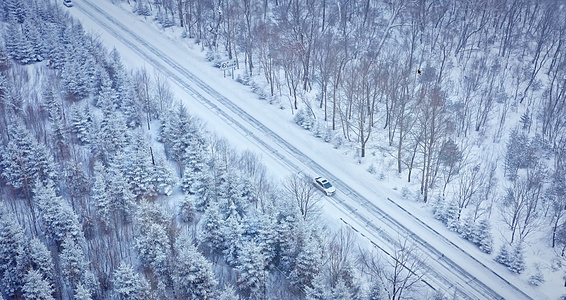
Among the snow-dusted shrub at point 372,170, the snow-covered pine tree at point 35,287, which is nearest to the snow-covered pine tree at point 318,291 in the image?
the snow-covered pine tree at point 35,287

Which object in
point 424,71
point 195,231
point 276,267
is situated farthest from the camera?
point 424,71

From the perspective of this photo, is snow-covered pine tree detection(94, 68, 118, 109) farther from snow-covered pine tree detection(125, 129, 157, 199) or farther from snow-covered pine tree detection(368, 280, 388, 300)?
snow-covered pine tree detection(368, 280, 388, 300)

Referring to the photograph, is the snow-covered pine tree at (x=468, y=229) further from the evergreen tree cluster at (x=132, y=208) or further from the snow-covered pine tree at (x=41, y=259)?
the snow-covered pine tree at (x=41, y=259)

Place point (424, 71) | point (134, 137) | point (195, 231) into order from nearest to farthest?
1. point (195, 231)
2. point (134, 137)
3. point (424, 71)

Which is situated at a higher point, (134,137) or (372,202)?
(134,137)

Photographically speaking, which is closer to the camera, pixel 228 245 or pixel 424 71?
pixel 228 245

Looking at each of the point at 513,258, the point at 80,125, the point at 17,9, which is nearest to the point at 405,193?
the point at 513,258

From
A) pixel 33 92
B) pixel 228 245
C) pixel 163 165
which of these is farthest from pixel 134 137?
pixel 33 92

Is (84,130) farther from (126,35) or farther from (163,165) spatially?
(126,35)
